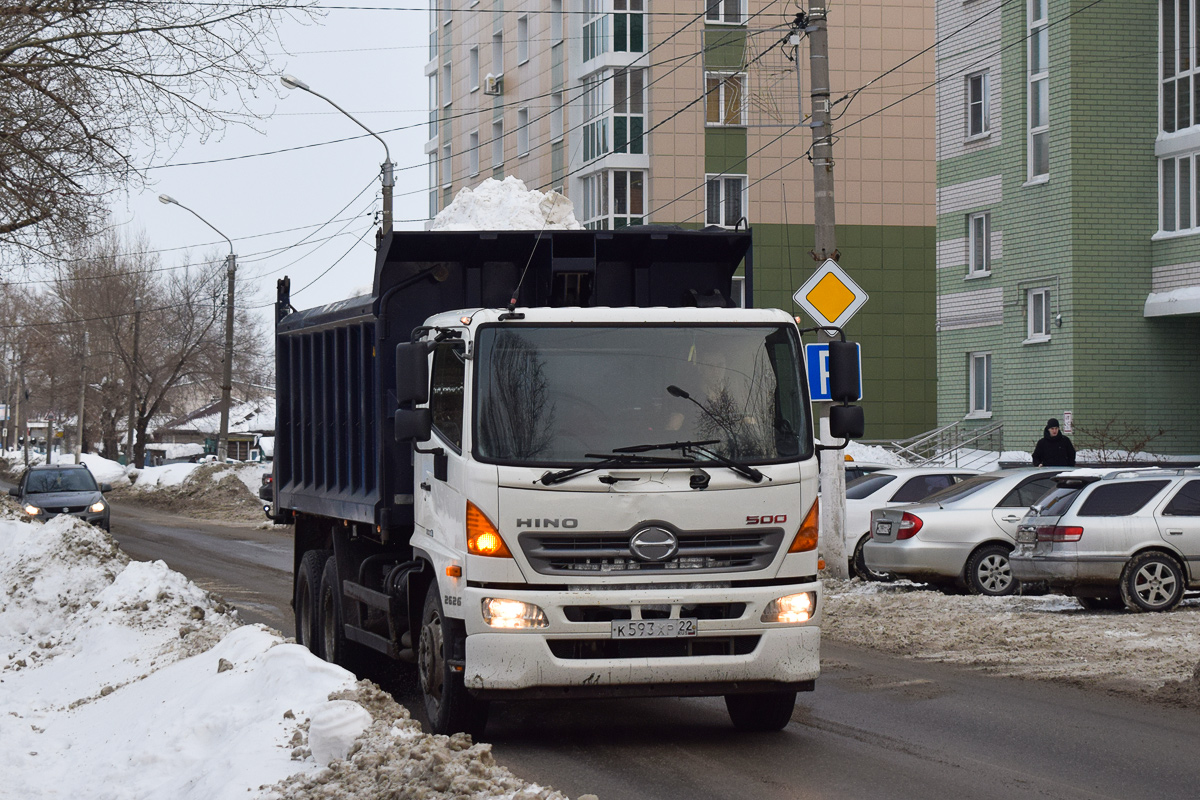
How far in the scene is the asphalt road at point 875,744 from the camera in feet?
24.1

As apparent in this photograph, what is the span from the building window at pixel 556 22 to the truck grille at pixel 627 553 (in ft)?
139

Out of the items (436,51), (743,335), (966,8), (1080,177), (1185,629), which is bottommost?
(1185,629)

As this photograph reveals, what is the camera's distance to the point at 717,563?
8.01 m

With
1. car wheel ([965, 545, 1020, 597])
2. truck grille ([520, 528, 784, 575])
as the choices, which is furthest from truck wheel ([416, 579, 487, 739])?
car wheel ([965, 545, 1020, 597])

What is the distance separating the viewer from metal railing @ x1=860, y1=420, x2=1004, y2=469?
33406mm

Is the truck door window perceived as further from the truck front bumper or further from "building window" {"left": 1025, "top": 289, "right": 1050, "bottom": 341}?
"building window" {"left": 1025, "top": 289, "right": 1050, "bottom": 341}

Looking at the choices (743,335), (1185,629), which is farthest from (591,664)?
(1185,629)

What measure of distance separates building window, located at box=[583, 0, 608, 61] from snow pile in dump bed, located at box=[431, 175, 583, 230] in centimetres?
3493

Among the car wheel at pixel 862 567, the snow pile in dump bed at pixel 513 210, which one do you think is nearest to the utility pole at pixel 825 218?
the car wheel at pixel 862 567

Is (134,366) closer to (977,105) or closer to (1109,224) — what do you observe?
(977,105)

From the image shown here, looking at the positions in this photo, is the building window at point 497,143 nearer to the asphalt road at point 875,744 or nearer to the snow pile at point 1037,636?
the snow pile at point 1037,636

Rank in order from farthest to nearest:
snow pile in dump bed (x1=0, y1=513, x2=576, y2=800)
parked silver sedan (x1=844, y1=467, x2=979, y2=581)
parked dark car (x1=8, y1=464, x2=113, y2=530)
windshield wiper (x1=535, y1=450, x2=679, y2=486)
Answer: parked dark car (x1=8, y1=464, x2=113, y2=530), parked silver sedan (x1=844, y1=467, x2=979, y2=581), windshield wiper (x1=535, y1=450, x2=679, y2=486), snow pile in dump bed (x1=0, y1=513, x2=576, y2=800)

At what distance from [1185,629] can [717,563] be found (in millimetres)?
7083

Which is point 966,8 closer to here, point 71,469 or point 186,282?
point 71,469
